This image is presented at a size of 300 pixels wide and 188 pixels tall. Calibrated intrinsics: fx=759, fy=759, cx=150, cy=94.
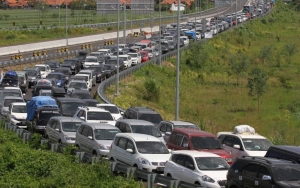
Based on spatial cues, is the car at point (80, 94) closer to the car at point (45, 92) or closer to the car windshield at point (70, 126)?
the car at point (45, 92)

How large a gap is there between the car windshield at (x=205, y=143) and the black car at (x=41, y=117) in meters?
9.80

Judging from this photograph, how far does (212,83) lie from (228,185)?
188 feet

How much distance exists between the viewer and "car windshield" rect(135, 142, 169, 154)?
24578 millimetres

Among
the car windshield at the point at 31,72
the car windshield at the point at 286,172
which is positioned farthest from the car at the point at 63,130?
the car windshield at the point at 31,72

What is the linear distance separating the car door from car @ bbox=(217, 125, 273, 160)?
6596 mm

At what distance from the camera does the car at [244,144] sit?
1032 inches

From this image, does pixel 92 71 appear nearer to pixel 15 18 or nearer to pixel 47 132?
pixel 47 132

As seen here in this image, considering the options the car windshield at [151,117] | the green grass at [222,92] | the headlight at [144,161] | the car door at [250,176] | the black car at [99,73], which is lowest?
the green grass at [222,92]

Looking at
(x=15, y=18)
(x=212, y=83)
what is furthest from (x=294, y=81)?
(x=15, y=18)

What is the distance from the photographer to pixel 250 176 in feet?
62.8

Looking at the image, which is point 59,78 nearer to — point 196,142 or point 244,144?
point 196,142

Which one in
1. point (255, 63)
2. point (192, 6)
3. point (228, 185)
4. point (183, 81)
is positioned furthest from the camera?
point (192, 6)

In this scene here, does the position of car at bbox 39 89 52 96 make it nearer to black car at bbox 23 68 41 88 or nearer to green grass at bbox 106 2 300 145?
green grass at bbox 106 2 300 145

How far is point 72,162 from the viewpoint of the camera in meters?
24.7
